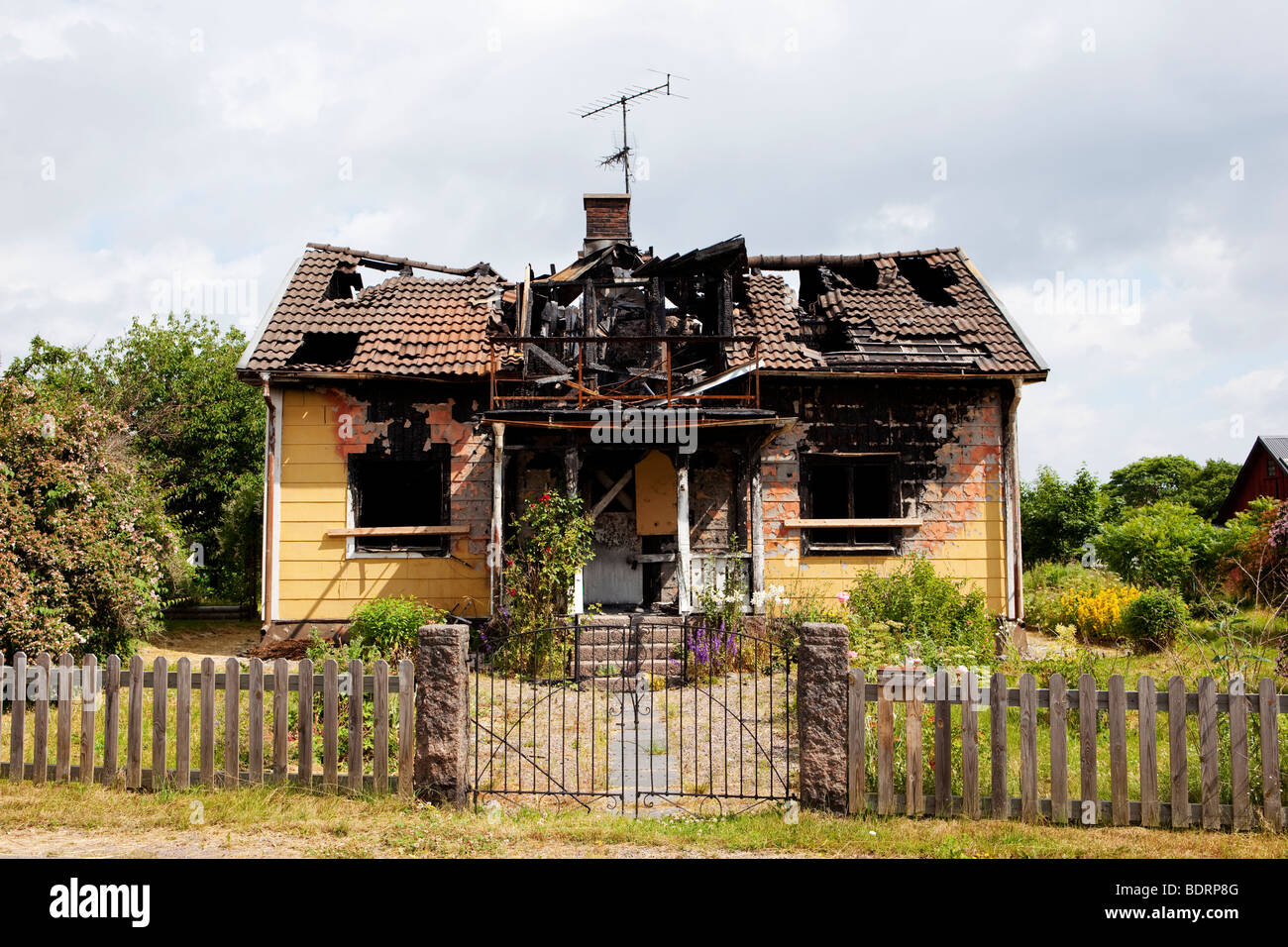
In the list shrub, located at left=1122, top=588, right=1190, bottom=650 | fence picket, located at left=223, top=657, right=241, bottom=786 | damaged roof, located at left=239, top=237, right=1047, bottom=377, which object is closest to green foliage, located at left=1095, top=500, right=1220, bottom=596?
shrub, located at left=1122, top=588, right=1190, bottom=650

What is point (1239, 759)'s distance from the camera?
17.9 feet

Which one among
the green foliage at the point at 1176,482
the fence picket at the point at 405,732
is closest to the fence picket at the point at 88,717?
the fence picket at the point at 405,732

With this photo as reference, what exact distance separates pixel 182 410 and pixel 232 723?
2138 centimetres

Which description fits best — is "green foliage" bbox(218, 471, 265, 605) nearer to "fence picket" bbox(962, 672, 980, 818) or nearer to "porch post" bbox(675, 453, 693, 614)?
"porch post" bbox(675, 453, 693, 614)

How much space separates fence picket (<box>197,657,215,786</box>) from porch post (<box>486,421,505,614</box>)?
5624mm

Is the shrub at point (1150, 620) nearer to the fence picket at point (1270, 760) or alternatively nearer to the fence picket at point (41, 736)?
the fence picket at point (1270, 760)

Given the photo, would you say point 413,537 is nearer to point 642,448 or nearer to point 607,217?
point 642,448

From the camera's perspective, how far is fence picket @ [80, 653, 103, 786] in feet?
20.1

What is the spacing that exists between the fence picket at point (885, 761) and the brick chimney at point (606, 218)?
37.4 ft

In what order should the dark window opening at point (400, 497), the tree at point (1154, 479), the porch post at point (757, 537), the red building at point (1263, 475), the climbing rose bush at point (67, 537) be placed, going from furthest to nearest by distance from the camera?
the tree at point (1154, 479), the red building at point (1263, 475), the dark window opening at point (400, 497), the porch post at point (757, 537), the climbing rose bush at point (67, 537)

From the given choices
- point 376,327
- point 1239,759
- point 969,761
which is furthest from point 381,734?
point 376,327

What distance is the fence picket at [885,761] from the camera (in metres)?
5.62

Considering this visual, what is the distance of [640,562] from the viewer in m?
13.4
